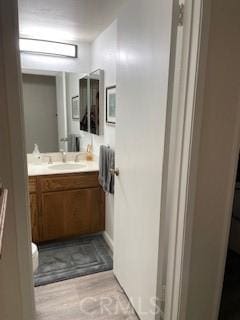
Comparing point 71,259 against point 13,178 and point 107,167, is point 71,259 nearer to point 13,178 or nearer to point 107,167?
point 107,167

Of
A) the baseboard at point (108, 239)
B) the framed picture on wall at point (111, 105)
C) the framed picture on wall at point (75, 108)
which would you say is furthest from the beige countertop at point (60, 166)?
the baseboard at point (108, 239)

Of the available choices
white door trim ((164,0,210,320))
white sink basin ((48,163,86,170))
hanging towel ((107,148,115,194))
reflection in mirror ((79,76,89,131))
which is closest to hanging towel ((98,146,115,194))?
hanging towel ((107,148,115,194))

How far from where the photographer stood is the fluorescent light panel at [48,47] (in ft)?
7.75

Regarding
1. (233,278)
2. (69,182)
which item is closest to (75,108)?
(69,182)

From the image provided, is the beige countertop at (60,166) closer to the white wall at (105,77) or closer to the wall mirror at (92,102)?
the white wall at (105,77)

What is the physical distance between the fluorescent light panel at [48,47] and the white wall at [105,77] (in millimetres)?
227

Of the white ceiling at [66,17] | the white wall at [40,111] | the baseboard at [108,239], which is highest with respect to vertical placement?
the white ceiling at [66,17]

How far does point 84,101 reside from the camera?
2701mm

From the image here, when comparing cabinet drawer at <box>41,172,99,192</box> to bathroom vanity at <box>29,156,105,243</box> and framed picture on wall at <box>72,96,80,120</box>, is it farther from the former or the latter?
framed picture on wall at <box>72,96,80,120</box>

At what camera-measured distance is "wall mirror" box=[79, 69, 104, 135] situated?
2.49m

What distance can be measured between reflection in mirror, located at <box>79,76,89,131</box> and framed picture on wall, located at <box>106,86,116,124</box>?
0.43 m

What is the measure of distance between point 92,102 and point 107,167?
2.71 feet

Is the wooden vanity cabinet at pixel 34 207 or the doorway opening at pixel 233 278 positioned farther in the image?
the wooden vanity cabinet at pixel 34 207

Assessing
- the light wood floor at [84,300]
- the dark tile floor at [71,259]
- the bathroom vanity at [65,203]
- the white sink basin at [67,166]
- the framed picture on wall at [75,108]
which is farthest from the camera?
the framed picture on wall at [75,108]
